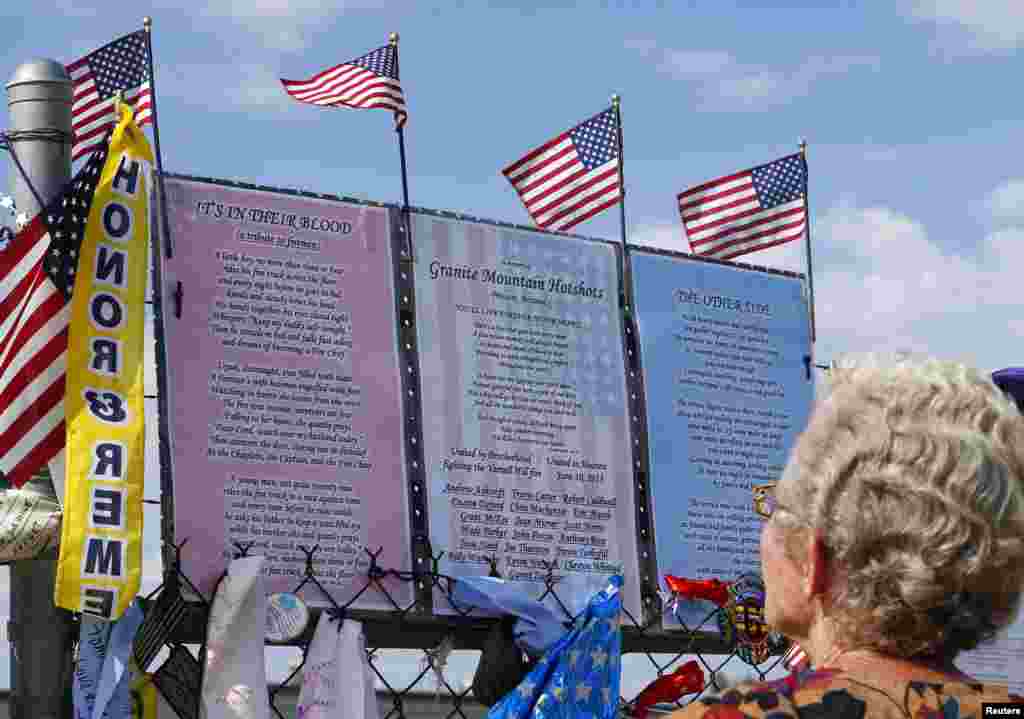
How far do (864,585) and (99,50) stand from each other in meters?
4.54

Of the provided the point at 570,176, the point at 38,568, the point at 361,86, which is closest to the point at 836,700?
the point at 38,568

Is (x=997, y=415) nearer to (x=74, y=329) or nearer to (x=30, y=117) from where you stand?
(x=74, y=329)

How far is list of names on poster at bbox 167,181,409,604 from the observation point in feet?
18.8

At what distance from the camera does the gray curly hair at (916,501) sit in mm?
1971

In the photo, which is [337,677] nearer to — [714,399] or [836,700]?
[714,399]

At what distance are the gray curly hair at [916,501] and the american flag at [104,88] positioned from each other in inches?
169

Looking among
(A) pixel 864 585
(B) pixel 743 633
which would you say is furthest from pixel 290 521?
(A) pixel 864 585

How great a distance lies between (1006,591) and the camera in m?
2.06

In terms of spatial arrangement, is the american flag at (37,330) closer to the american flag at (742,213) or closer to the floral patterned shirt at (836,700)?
the american flag at (742,213)

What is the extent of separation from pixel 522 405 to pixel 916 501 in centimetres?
451

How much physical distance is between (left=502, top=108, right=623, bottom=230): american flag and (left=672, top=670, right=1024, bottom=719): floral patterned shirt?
5.16 m

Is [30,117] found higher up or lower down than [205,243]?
higher up

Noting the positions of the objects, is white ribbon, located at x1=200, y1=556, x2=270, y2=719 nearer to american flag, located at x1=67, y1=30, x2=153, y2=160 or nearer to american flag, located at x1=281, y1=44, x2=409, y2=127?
american flag, located at x1=67, y1=30, x2=153, y2=160

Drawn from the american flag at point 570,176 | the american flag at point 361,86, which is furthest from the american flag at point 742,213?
→ the american flag at point 361,86
